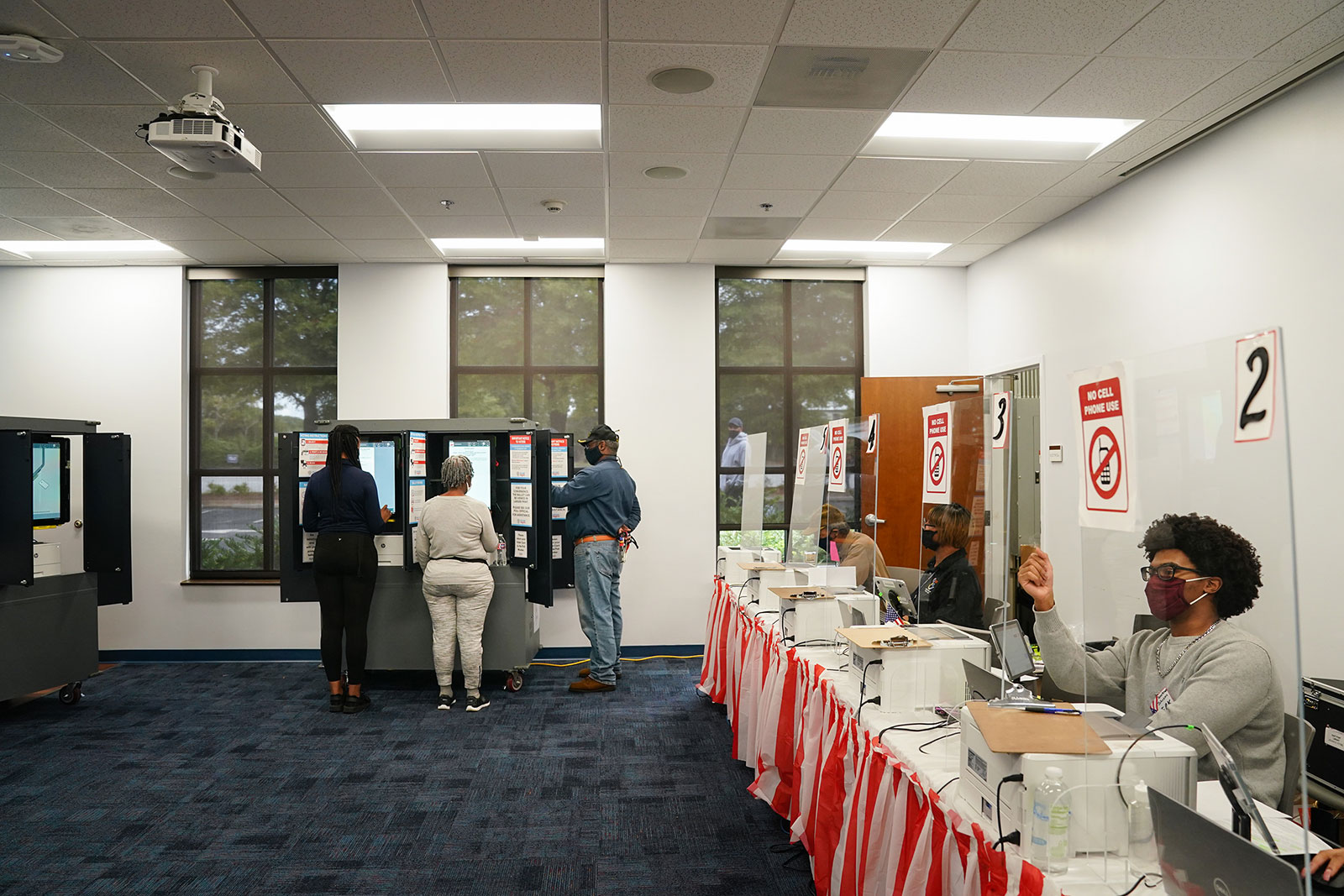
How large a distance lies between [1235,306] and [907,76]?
5.92 feet

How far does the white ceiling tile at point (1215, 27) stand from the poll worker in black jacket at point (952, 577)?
173 cm

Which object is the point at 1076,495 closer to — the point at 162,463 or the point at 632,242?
the point at 632,242

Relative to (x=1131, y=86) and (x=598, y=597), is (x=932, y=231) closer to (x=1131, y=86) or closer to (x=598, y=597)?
(x=1131, y=86)

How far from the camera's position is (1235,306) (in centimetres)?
A: 340

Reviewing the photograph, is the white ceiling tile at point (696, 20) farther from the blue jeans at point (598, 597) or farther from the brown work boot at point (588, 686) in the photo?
the brown work boot at point (588, 686)

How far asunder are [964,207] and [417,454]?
12.0 feet

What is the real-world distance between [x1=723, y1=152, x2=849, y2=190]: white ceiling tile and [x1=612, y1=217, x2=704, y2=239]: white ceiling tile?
66 centimetres

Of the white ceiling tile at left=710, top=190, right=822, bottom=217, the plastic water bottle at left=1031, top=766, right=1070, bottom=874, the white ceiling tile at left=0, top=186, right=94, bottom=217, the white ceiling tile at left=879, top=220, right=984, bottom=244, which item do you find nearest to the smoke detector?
the white ceiling tile at left=0, top=186, right=94, bottom=217

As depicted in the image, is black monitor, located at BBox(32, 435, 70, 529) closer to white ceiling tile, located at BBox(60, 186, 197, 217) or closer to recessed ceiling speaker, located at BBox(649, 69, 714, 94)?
white ceiling tile, located at BBox(60, 186, 197, 217)

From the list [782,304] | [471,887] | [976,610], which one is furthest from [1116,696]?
[782,304]

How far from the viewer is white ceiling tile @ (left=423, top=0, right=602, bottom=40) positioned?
2.48m

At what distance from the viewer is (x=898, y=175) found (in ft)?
13.2

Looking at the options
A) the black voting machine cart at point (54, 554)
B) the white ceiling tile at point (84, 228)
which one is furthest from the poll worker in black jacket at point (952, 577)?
the white ceiling tile at point (84, 228)

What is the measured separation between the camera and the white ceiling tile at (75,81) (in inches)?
110
